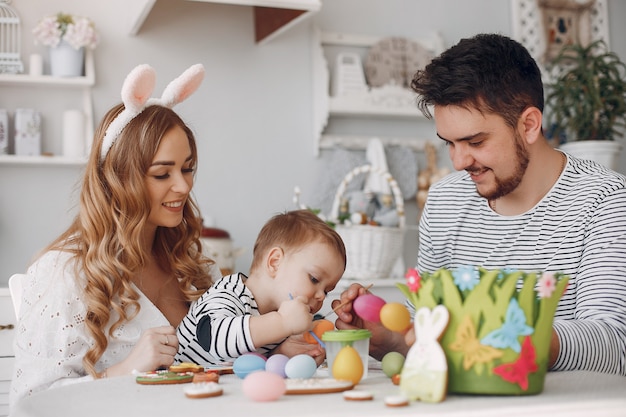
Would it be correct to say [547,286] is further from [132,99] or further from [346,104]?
[346,104]

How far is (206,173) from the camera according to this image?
311cm

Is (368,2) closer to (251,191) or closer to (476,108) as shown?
(251,191)

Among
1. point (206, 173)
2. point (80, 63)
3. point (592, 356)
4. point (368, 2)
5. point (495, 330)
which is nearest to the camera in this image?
point (495, 330)

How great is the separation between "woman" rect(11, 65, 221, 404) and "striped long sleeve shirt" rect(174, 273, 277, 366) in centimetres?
7

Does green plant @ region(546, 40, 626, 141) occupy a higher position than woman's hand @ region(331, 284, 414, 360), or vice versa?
green plant @ region(546, 40, 626, 141)

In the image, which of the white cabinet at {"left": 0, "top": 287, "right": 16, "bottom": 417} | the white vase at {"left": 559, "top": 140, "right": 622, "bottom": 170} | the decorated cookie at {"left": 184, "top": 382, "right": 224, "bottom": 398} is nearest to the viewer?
the decorated cookie at {"left": 184, "top": 382, "right": 224, "bottom": 398}

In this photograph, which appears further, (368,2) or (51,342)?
(368,2)

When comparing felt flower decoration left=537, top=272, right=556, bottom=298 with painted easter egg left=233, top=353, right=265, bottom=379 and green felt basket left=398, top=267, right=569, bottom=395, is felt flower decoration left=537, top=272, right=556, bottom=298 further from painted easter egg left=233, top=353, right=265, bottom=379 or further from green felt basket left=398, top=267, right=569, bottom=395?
painted easter egg left=233, top=353, right=265, bottom=379

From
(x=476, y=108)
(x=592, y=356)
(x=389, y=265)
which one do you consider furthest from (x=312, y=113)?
(x=592, y=356)

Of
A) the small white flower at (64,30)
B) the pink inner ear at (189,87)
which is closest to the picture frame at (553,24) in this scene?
the small white flower at (64,30)

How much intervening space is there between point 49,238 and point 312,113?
1164 mm

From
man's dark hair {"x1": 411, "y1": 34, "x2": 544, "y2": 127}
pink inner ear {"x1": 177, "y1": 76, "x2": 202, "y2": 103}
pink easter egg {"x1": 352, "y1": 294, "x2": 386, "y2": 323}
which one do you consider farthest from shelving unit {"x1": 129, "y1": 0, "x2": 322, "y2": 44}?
pink easter egg {"x1": 352, "y1": 294, "x2": 386, "y2": 323}

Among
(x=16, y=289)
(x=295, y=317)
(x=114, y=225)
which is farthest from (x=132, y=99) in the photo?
(x=295, y=317)

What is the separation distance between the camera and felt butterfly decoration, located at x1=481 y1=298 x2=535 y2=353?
0.91 meters
